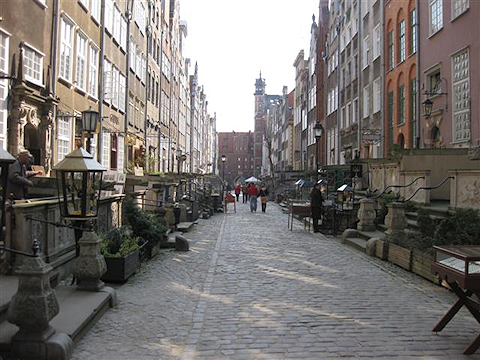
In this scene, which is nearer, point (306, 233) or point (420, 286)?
point (420, 286)

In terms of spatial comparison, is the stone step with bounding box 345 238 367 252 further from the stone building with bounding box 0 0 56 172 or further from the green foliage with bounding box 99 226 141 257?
the stone building with bounding box 0 0 56 172

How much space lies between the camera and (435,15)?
2114cm

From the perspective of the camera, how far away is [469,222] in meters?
9.16

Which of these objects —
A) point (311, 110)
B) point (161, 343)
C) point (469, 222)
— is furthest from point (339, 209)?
point (311, 110)

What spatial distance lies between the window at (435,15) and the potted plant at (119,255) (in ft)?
54.5

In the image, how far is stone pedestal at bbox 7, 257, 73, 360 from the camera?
462cm

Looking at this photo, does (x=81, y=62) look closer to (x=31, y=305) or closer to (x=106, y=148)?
(x=106, y=148)

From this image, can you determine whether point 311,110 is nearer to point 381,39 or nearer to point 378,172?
point 381,39

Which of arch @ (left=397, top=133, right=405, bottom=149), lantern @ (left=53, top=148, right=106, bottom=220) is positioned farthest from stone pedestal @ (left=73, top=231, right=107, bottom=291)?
arch @ (left=397, top=133, right=405, bottom=149)

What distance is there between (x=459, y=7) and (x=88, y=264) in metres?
17.2

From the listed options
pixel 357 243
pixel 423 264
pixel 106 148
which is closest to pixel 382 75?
pixel 106 148

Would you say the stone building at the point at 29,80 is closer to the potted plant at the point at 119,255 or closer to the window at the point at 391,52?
the potted plant at the point at 119,255

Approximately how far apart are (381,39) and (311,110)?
24.9 metres

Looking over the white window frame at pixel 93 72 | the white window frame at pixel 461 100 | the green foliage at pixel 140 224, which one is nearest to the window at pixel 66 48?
the white window frame at pixel 93 72
